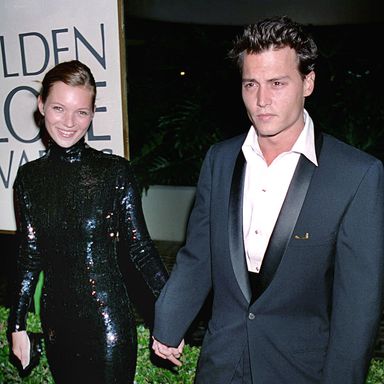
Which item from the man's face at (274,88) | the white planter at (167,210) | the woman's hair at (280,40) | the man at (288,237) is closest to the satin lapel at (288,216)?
the man at (288,237)

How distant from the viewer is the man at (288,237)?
5.29 ft

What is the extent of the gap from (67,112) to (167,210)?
428 cm

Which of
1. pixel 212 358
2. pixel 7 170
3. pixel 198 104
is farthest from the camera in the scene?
pixel 198 104

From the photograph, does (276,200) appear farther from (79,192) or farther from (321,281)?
(79,192)

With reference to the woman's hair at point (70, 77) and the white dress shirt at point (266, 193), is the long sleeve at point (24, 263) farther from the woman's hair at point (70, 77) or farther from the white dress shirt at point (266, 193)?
the white dress shirt at point (266, 193)

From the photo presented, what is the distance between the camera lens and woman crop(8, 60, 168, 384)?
6.77 ft

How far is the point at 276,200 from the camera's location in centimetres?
173

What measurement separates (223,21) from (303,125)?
9.27 ft

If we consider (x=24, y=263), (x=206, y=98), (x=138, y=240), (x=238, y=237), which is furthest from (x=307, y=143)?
(x=206, y=98)

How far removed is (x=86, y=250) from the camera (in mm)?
2072

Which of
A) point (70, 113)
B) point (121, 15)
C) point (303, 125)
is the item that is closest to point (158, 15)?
point (121, 15)

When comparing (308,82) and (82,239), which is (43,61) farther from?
(308,82)

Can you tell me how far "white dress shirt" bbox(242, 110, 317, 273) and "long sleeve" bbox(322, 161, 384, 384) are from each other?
0.21m

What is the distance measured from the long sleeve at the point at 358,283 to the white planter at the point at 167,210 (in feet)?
14.8
